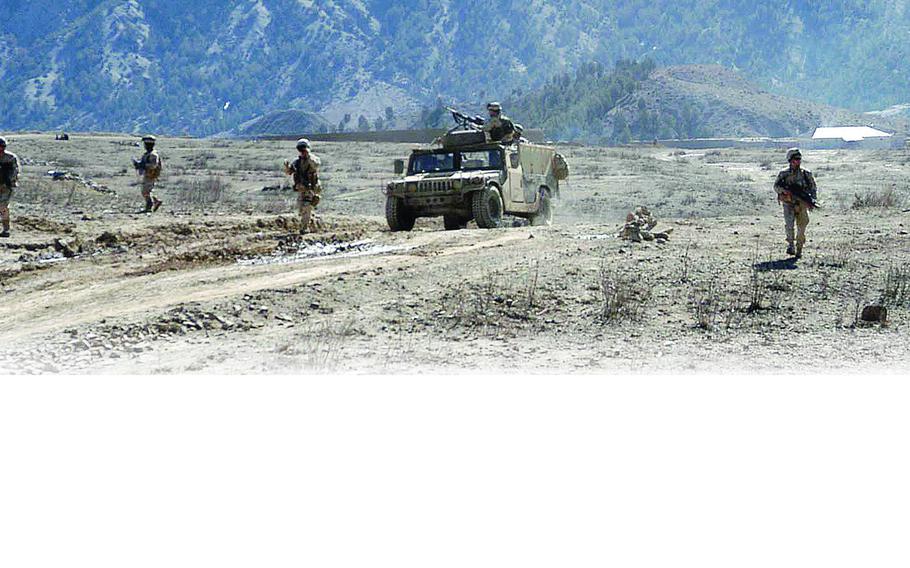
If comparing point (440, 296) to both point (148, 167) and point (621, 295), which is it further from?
point (148, 167)

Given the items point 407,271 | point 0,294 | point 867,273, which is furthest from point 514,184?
point 0,294

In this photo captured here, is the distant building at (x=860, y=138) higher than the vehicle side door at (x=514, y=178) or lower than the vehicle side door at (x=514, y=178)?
higher

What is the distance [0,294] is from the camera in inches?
539

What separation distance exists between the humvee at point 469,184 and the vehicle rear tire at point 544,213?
19 mm

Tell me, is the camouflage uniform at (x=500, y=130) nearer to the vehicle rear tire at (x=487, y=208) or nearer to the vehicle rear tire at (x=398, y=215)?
the vehicle rear tire at (x=487, y=208)

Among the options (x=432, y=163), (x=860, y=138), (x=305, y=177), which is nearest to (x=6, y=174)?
(x=305, y=177)

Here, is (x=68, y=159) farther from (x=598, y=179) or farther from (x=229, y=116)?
(x=229, y=116)

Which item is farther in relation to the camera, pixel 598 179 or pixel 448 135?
pixel 598 179

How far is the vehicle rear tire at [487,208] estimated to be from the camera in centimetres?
1825

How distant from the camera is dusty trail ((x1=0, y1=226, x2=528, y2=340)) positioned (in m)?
11.4

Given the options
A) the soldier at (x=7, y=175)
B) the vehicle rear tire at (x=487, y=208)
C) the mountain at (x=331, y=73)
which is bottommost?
the vehicle rear tire at (x=487, y=208)

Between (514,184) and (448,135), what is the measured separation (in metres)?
1.57

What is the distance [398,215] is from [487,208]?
66.0 inches

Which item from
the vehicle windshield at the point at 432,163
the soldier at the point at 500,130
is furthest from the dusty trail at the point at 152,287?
the soldier at the point at 500,130
